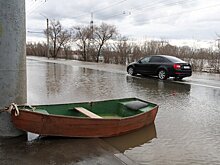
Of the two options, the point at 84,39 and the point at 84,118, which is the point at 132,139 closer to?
the point at 84,118

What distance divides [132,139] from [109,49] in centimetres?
3520

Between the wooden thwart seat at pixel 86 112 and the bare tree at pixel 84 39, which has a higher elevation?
the bare tree at pixel 84 39

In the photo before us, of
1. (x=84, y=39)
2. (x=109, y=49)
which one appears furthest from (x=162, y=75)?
(x=84, y=39)

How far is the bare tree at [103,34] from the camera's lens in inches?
1734

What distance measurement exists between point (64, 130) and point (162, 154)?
1811 millimetres

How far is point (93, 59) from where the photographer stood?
44531 millimetres

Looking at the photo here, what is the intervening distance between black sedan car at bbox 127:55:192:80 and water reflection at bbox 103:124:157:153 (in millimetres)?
10742

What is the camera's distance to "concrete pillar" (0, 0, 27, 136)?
4840mm

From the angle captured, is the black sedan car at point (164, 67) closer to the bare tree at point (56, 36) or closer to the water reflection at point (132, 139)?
the water reflection at point (132, 139)

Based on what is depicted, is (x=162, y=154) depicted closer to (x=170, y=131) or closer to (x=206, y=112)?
(x=170, y=131)

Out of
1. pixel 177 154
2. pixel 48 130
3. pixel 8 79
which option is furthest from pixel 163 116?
pixel 8 79

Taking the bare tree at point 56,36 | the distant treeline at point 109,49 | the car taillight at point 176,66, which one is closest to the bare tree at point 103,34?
the distant treeline at point 109,49

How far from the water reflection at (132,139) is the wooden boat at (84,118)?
0.11 m

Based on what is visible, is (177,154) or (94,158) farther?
(177,154)
